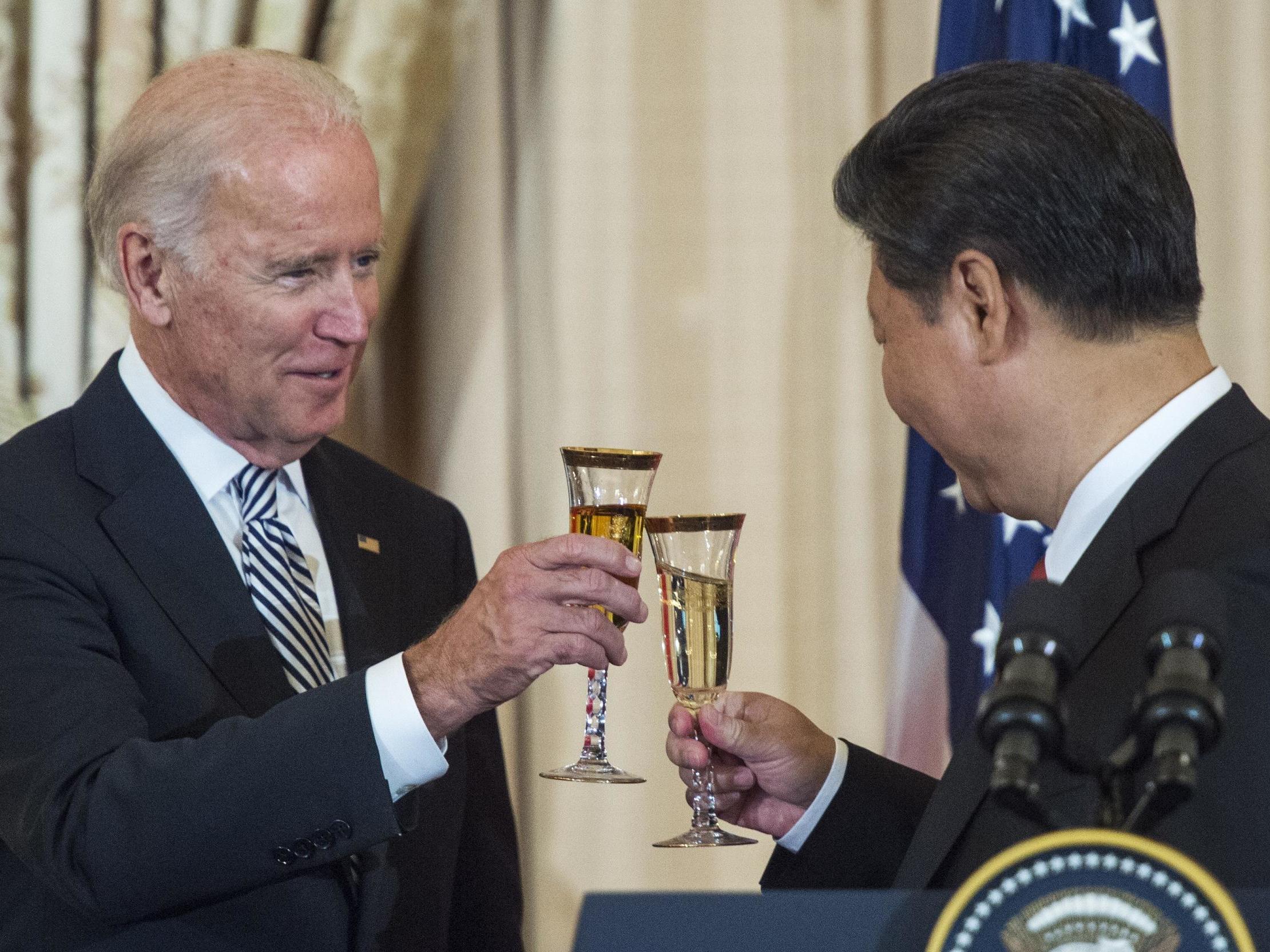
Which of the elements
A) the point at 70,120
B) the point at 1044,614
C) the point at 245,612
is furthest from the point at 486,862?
the point at 70,120

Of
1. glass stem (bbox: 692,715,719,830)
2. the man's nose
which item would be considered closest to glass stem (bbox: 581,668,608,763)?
glass stem (bbox: 692,715,719,830)

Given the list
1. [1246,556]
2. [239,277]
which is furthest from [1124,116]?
[239,277]

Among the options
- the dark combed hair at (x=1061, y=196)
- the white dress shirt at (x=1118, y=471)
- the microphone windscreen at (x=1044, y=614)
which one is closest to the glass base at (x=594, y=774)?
the white dress shirt at (x=1118, y=471)

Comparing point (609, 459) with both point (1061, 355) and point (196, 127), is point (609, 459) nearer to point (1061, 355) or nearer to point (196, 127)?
point (1061, 355)

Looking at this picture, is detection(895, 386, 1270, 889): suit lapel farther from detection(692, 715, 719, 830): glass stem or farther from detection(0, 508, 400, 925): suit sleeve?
detection(0, 508, 400, 925): suit sleeve

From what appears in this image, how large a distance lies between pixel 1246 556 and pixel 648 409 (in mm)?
2477

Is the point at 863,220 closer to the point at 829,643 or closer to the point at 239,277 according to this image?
the point at 239,277

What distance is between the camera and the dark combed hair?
1.55 m

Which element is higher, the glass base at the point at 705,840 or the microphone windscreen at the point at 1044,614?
the microphone windscreen at the point at 1044,614

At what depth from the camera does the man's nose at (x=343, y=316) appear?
2172 millimetres

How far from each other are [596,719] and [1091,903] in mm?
1002

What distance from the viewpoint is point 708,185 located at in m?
3.78

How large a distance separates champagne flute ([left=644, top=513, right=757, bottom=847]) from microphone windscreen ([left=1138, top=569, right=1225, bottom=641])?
786 millimetres

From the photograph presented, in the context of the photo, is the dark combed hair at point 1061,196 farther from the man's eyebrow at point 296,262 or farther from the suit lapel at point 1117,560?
the man's eyebrow at point 296,262
